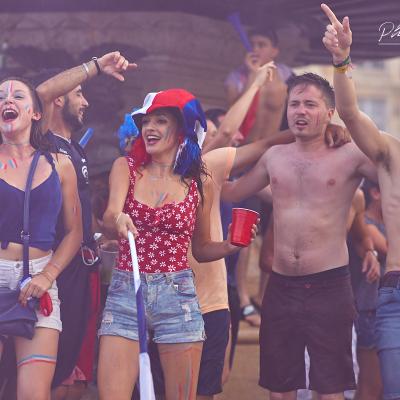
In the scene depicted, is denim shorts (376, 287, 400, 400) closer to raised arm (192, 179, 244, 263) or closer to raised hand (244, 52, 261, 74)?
raised arm (192, 179, 244, 263)

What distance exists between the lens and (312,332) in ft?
16.5

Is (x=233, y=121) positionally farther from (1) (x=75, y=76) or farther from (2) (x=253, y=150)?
(1) (x=75, y=76)

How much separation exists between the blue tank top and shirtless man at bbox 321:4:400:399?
1.52 meters

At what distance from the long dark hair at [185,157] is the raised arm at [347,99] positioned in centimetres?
77

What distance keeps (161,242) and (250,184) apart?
1.07 m

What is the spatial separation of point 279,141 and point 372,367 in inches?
76.9

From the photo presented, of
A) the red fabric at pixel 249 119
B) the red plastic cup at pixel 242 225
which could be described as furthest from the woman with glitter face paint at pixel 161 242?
the red fabric at pixel 249 119

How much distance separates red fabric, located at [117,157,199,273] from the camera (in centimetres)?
446

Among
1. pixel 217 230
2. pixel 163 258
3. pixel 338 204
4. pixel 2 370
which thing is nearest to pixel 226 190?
pixel 217 230

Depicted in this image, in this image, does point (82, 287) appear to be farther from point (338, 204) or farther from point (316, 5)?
point (316, 5)

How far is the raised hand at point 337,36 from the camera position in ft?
14.9

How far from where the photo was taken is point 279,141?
18.2ft

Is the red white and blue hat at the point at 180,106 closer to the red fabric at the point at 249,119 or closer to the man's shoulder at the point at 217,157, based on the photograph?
the man's shoulder at the point at 217,157

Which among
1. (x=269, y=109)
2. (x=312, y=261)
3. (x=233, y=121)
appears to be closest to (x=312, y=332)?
(x=312, y=261)
